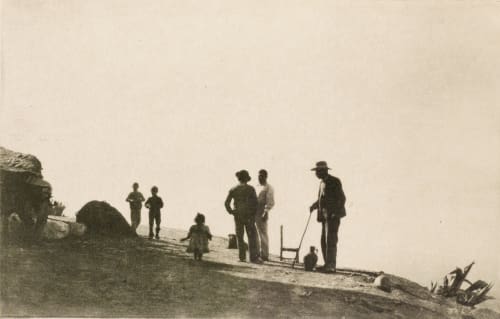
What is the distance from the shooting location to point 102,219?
13383 millimetres

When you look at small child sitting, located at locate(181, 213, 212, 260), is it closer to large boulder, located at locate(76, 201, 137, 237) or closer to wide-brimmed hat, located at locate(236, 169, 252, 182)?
wide-brimmed hat, located at locate(236, 169, 252, 182)

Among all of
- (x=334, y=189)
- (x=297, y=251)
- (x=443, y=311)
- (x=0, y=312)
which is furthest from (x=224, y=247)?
(x=0, y=312)

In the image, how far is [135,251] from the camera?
39.1ft

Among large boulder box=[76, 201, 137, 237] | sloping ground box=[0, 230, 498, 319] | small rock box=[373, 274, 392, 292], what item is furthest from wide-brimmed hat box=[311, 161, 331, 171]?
large boulder box=[76, 201, 137, 237]

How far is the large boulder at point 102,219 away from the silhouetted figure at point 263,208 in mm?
3136

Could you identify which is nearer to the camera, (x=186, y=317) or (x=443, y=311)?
(x=186, y=317)

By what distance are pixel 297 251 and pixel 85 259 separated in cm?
428

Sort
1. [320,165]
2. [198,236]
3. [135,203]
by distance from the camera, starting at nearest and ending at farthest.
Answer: [198,236]
[320,165]
[135,203]

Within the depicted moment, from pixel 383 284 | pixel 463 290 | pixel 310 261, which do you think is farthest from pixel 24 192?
pixel 463 290

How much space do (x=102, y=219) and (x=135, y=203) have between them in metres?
1.31

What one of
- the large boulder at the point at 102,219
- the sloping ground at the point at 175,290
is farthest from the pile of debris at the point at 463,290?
the large boulder at the point at 102,219

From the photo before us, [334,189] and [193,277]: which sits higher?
[334,189]

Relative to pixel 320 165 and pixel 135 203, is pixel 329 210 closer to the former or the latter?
pixel 320 165

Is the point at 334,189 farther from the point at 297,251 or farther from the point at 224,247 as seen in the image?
the point at 224,247
